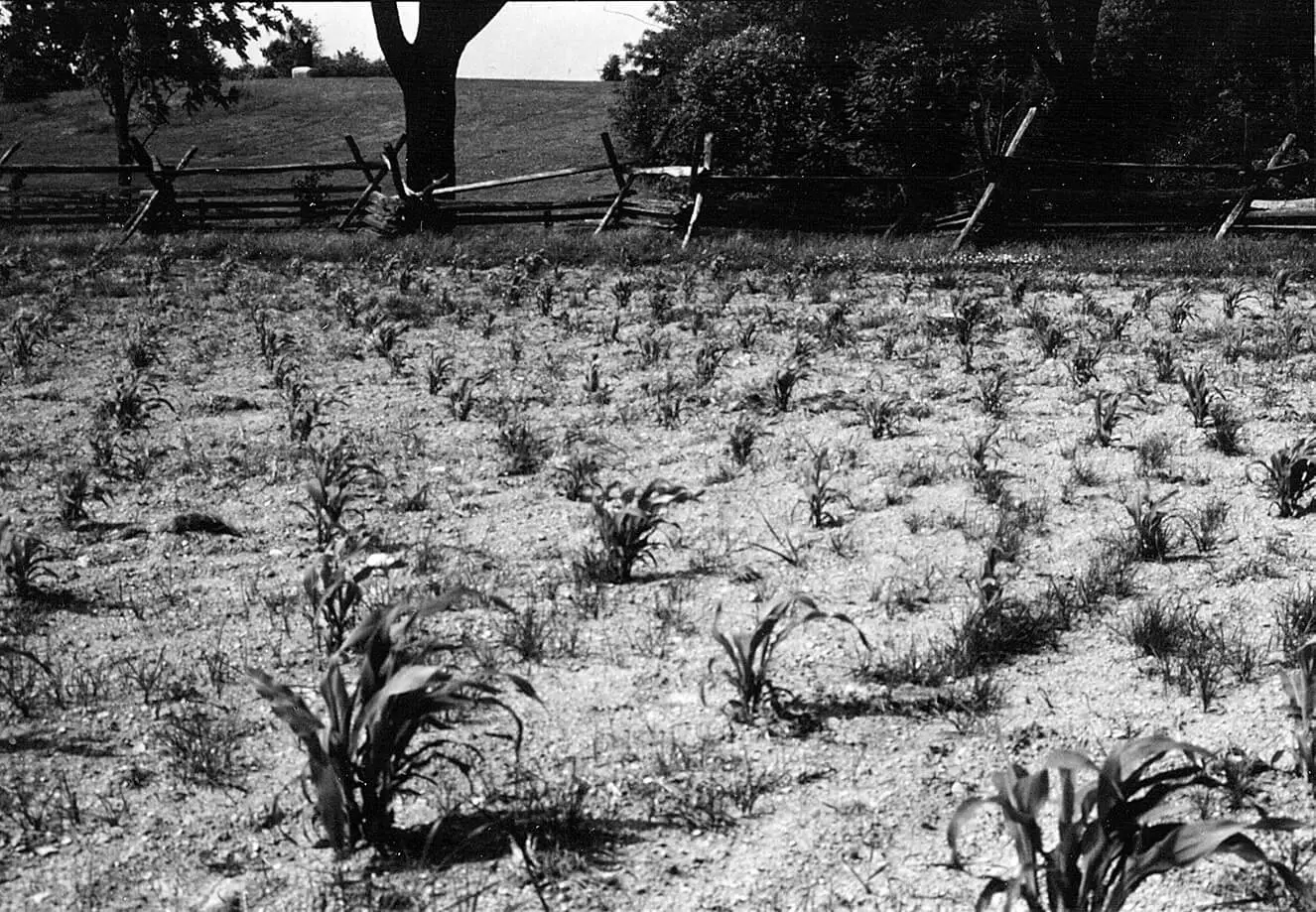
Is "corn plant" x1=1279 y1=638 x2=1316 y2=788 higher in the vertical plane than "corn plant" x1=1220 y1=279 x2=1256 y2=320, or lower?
lower

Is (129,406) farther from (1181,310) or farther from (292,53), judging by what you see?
(292,53)

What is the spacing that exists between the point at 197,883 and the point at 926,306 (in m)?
10.1

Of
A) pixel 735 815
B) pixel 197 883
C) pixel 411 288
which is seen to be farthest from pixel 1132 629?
pixel 411 288

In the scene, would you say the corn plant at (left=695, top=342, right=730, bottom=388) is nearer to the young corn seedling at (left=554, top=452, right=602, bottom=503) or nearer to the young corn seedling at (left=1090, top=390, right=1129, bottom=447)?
the young corn seedling at (left=554, top=452, right=602, bottom=503)

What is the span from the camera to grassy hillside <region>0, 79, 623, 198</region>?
39969mm

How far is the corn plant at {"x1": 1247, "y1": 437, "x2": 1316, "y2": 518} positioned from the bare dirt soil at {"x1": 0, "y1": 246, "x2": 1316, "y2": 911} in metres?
0.08

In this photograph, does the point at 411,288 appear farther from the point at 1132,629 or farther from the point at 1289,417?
the point at 1132,629

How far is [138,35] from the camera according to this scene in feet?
102

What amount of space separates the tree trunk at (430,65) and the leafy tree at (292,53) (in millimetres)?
44387

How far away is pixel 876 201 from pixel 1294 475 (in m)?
17.8

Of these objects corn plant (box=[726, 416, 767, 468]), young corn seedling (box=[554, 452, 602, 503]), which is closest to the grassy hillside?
corn plant (box=[726, 416, 767, 468])

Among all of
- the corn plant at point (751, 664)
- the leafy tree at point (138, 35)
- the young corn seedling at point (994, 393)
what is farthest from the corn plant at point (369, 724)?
the leafy tree at point (138, 35)

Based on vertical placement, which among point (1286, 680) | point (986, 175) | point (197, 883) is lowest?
point (197, 883)

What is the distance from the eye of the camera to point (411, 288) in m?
14.1
